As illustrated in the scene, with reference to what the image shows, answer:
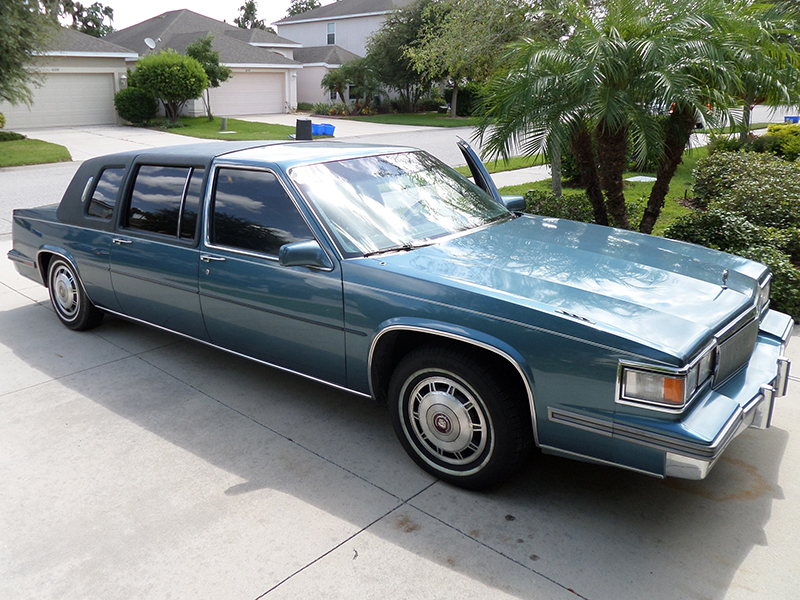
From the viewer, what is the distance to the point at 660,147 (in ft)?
21.3

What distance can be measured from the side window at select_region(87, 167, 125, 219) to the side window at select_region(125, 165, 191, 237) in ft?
0.80

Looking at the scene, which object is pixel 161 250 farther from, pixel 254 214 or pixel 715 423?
pixel 715 423

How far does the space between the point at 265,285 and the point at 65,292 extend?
2.75 meters

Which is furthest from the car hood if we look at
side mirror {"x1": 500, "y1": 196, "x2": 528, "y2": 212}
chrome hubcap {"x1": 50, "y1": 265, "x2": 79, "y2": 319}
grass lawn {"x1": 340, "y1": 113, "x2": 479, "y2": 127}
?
grass lawn {"x1": 340, "y1": 113, "x2": 479, "y2": 127}

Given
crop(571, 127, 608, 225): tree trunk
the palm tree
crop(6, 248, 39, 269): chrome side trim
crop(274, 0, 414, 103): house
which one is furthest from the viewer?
crop(274, 0, 414, 103): house

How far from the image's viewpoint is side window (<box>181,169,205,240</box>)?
4504 millimetres

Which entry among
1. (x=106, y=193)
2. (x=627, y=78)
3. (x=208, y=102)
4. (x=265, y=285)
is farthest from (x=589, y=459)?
(x=208, y=102)

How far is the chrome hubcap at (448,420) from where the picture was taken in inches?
133

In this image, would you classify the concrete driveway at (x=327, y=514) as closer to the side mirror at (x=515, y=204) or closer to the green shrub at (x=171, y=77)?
the side mirror at (x=515, y=204)

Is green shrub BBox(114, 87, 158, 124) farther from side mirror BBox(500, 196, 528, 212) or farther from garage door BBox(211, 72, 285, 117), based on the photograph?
side mirror BBox(500, 196, 528, 212)

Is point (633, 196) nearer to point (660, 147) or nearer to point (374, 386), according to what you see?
point (660, 147)

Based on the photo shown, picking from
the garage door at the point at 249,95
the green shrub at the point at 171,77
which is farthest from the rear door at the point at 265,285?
the garage door at the point at 249,95

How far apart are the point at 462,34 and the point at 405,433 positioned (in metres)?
8.08

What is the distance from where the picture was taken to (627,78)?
21.2ft
